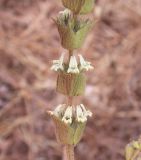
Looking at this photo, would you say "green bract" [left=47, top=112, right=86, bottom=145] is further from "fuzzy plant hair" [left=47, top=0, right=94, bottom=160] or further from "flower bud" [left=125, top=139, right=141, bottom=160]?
"flower bud" [left=125, top=139, right=141, bottom=160]

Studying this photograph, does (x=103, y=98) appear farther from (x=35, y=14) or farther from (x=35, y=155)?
(x=35, y=14)

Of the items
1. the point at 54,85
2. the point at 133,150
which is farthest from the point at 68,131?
the point at 54,85

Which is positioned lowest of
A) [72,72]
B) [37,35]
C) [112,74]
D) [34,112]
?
[72,72]

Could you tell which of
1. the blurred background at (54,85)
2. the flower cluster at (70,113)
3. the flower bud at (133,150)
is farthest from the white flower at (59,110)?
the blurred background at (54,85)

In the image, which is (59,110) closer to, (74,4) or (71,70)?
(71,70)

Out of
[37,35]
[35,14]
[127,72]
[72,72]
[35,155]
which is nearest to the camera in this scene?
[72,72]

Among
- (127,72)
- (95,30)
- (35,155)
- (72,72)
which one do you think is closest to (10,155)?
(35,155)

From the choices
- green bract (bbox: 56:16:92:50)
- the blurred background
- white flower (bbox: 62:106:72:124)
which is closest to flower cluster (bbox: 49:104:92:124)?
white flower (bbox: 62:106:72:124)
